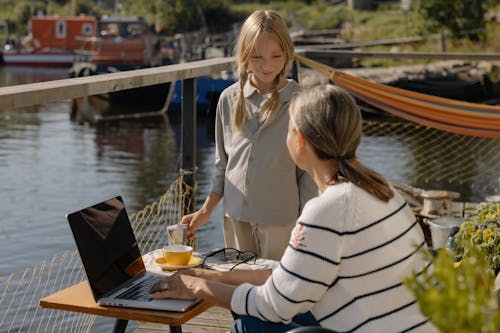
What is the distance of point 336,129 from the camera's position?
226 centimetres

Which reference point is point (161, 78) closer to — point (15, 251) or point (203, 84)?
point (15, 251)

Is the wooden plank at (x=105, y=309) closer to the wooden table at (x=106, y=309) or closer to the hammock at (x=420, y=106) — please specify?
the wooden table at (x=106, y=309)

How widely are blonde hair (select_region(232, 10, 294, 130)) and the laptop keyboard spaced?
0.79 metres

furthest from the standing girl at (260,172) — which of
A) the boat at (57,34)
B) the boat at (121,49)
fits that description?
the boat at (57,34)

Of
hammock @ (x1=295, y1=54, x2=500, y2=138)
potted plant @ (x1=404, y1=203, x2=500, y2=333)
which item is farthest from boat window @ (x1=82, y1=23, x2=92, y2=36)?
potted plant @ (x1=404, y1=203, x2=500, y2=333)

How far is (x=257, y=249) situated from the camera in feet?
11.2

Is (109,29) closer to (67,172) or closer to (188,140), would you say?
(67,172)

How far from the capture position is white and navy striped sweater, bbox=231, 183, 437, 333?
223 centimetres

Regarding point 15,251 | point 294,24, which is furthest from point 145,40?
point 15,251

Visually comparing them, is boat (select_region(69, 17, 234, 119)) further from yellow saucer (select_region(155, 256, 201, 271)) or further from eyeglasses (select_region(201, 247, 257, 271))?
yellow saucer (select_region(155, 256, 201, 271))

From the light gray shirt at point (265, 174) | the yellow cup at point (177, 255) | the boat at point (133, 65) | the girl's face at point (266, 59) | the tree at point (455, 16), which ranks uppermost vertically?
the girl's face at point (266, 59)

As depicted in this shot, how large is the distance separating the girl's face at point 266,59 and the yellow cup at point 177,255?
69 cm

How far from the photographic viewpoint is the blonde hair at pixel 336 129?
88.4 inches

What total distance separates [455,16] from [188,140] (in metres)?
21.4
